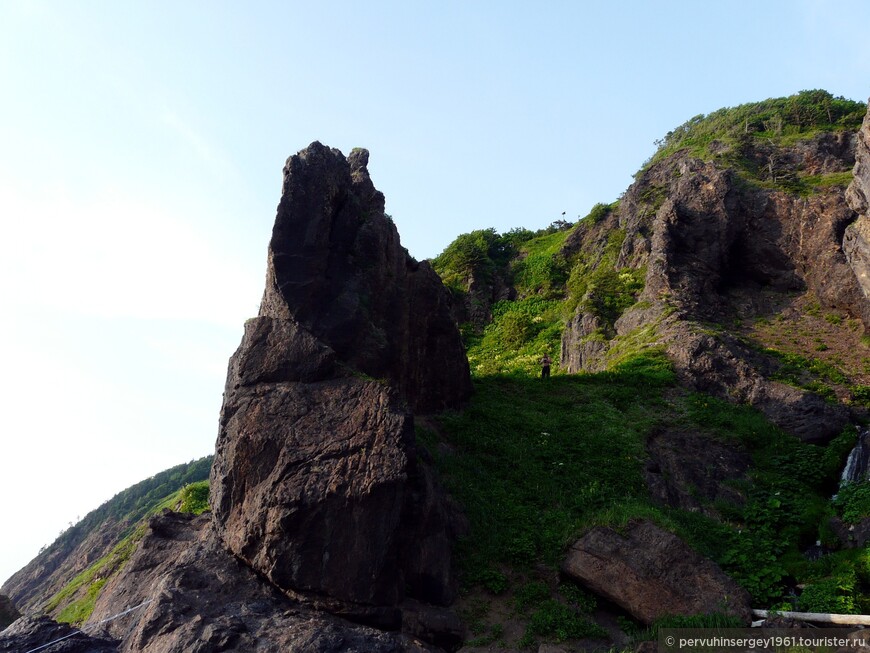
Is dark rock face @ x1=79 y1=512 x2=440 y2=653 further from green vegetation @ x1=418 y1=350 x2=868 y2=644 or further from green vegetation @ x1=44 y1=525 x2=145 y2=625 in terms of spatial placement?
green vegetation @ x1=44 y1=525 x2=145 y2=625

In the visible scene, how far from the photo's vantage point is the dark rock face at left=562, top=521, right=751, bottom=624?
15.5 metres

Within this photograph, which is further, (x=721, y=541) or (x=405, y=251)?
(x=405, y=251)

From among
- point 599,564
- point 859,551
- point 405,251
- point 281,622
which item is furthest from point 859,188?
point 281,622

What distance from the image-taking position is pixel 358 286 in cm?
2311

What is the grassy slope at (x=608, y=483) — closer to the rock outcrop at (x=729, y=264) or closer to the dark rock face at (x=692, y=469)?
the dark rock face at (x=692, y=469)

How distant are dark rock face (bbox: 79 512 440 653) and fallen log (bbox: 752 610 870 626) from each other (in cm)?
823

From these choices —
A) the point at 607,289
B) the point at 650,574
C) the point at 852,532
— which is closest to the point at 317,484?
the point at 650,574

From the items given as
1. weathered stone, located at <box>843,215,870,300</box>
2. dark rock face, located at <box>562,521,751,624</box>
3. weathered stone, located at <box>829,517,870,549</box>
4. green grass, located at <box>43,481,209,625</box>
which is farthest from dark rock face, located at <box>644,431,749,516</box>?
green grass, located at <box>43,481,209,625</box>

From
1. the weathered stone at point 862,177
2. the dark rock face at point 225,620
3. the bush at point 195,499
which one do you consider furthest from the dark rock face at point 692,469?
the bush at point 195,499

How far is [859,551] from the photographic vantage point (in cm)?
1691

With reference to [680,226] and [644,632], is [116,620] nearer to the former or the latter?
[644,632]

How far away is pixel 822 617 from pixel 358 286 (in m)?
16.8

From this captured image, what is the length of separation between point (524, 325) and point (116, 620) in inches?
1310

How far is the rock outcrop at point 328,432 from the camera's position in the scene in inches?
586
